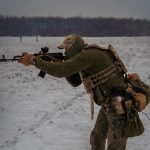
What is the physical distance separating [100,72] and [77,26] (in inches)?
3552

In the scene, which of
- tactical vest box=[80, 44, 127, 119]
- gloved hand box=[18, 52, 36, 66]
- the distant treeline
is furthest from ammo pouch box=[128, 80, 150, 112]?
the distant treeline

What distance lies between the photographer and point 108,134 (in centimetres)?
564

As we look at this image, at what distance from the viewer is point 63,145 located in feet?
24.8

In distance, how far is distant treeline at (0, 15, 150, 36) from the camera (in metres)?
81.5

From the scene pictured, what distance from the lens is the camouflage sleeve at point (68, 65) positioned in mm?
5043

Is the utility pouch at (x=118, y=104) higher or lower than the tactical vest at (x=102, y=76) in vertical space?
lower

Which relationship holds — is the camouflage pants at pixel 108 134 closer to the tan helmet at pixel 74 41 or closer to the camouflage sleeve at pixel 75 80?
the camouflage sleeve at pixel 75 80

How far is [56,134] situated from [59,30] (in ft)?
263

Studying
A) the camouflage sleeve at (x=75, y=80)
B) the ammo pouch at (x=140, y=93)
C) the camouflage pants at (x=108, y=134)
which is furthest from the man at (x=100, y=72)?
the camouflage sleeve at (x=75, y=80)

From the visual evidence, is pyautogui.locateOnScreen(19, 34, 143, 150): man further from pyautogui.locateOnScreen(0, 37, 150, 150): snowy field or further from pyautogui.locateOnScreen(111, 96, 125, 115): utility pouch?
pyautogui.locateOnScreen(0, 37, 150, 150): snowy field

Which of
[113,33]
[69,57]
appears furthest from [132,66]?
[113,33]

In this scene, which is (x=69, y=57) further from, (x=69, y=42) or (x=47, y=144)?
(x=47, y=144)

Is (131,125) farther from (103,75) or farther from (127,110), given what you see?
(103,75)

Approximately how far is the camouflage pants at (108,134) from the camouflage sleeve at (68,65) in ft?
2.98
